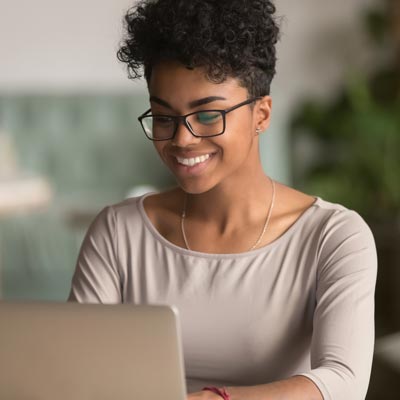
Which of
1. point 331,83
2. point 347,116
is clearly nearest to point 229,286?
point 347,116

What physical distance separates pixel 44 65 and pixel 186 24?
4.27 meters

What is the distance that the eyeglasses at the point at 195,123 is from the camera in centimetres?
154

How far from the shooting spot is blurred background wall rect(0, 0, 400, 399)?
549 centimetres

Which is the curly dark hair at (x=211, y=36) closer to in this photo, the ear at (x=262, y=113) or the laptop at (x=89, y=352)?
the ear at (x=262, y=113)

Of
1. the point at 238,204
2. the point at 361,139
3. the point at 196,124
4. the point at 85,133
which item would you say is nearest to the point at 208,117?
the point at 196,124

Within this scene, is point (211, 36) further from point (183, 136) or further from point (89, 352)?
point (89, 352)

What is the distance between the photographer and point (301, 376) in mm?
1479

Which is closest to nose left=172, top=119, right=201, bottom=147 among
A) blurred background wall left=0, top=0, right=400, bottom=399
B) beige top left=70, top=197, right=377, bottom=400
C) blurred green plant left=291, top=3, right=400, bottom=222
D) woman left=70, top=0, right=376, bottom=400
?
woman left=70, top=0, right=376, bottom=400

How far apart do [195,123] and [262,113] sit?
17 cm

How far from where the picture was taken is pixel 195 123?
60.9 inches

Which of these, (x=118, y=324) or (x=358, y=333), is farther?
(x=358, y=333)

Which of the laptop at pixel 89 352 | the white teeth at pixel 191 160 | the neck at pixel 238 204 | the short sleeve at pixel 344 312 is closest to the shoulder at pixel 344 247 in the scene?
the short sleeve at pixel 344 312

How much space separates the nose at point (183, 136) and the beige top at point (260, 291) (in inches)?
10.5

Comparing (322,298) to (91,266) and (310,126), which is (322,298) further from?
(310,126)
